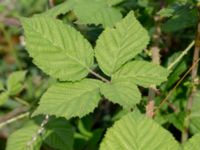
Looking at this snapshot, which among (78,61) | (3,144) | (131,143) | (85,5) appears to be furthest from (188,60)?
(3,144)

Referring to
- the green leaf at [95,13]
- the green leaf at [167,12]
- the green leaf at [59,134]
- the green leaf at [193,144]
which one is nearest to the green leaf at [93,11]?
the green leaf at [95,13]

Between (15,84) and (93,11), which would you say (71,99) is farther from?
(15,84)

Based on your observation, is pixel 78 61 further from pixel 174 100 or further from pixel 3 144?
pixel 3 144

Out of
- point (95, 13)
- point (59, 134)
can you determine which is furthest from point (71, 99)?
point (59, 134)

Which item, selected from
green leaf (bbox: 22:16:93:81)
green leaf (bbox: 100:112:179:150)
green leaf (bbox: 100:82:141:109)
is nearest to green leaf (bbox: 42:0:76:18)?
green leaf (bbox: 22:16:93:81)

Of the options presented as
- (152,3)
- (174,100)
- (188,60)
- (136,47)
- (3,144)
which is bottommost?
(3,144)

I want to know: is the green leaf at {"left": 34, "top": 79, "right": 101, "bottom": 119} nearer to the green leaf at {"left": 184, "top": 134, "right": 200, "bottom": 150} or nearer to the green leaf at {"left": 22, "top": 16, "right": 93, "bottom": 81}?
the green leaf at {"left": 22, "top": 16, "right": 93, "bottom": 81}
